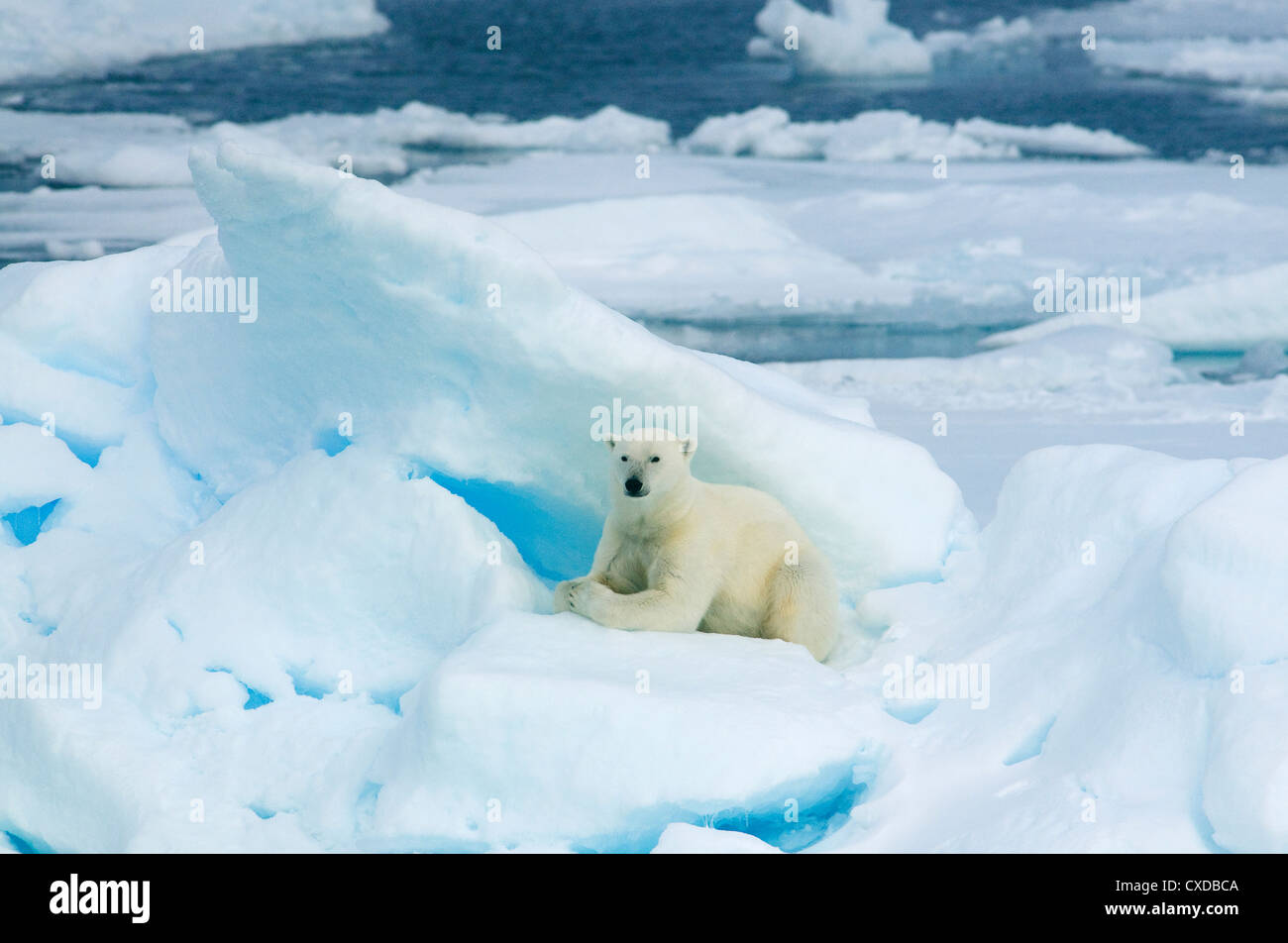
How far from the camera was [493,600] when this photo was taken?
359 centimetres

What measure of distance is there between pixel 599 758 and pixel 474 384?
4.43ft

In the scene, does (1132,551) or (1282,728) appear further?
(1132,551)

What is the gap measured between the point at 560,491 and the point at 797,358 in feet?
28.9

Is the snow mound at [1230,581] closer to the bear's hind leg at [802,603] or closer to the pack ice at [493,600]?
the pack ice at [493,600]

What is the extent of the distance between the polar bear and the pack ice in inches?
4.4

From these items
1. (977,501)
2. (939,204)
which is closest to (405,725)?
(977,501)

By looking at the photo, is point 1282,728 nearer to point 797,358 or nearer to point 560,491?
point 560,491

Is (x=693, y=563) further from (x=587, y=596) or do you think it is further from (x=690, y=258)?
(x=690, y=258)

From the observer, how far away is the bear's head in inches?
132

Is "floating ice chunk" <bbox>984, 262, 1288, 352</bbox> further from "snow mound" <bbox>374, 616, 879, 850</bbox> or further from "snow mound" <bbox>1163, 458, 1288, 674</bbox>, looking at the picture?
"snow mound" <bbox>374, 616, 879, 850</bbox>

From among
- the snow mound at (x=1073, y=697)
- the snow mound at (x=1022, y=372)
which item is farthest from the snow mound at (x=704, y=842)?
the snow mound at (x=1022, y=372)

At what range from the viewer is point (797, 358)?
12555mm

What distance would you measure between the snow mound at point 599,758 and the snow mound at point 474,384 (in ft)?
3.07

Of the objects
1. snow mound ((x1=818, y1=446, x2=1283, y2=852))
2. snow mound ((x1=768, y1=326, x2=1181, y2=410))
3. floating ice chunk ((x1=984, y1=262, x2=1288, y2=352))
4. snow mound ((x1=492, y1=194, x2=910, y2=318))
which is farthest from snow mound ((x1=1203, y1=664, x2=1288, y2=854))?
snow mound ((x1=492, y1=194, x2=910, y2=318))
